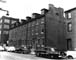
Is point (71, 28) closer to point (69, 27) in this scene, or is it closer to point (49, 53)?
point (69, 27)

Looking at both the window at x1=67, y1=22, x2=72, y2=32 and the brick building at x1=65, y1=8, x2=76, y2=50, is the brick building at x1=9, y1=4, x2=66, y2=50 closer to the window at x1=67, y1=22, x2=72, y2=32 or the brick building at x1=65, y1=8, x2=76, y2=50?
the brick building at x1=65, y1=8, x2=76, y2=50

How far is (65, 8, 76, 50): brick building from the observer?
25281mm

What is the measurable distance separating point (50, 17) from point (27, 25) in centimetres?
1005

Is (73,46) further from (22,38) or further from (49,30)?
(22,38)

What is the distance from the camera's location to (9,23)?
6988 centimetres

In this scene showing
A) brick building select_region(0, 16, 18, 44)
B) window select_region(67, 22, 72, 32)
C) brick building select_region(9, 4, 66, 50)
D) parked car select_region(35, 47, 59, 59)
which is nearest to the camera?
parked car select_region(35, 47, 59, 59)

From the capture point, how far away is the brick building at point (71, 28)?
25.3m

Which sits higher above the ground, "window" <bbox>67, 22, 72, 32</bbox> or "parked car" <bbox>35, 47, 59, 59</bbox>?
"window" <bbox>67, 22, 72, 32</bbox>

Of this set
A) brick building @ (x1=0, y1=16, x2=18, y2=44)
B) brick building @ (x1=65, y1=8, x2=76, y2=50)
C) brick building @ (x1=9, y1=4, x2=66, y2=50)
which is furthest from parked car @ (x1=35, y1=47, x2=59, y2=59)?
brick building @ (x1=0, y1=16, x2=18, y2=44)

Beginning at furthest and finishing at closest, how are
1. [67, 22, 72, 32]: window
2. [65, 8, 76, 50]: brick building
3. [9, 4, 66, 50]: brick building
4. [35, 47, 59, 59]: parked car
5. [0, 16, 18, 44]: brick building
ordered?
1. [0, 16, 18, 44]: brick building
2. [9, 4, 66, 50]: brick building
3. [67, 22, 72, 32]: window
4. [65, 8, 76, 50]: brick building
5. [35, 47, 59, 59]: parked car

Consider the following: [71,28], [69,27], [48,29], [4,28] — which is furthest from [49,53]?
[4,28]

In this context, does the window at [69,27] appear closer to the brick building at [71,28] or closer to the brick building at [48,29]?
the brick building at [71,28]

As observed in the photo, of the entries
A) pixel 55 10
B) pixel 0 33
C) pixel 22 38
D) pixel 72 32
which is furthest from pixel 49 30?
pixel 0 33

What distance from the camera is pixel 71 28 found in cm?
2598
